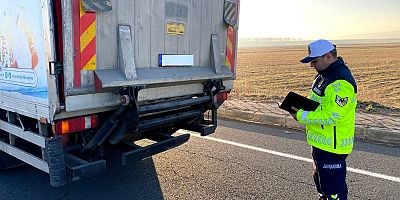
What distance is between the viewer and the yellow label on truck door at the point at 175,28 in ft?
12.7

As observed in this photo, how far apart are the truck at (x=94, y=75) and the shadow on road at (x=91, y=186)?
0.37 metres

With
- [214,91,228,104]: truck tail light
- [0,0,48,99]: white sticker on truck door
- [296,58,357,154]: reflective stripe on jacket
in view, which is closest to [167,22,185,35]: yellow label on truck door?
[214,91,228,104]: truck tail light

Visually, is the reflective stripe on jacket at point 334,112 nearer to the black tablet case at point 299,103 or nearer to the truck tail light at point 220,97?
the black tablet case at point 299,103

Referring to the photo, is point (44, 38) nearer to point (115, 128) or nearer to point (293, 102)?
point (115, 128)

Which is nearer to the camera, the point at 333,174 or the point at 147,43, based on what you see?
the point at 333,174

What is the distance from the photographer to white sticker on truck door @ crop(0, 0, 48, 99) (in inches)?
121

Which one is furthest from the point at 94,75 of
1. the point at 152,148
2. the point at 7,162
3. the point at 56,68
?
the point at 7,162

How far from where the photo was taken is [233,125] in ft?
23.6

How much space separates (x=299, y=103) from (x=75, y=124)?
205cm

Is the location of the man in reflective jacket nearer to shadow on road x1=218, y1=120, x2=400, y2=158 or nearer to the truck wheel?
shadow on road x1=218, y1=120, x2=400, y2=158

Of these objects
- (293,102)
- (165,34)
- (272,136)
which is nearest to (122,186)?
(165,34)

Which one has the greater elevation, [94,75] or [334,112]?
[94,75]

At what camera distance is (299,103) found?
123 inches

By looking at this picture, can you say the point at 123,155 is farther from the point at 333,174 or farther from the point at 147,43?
the point at 333,174
